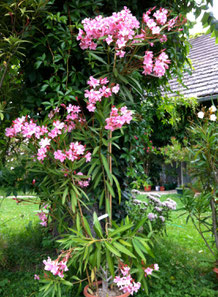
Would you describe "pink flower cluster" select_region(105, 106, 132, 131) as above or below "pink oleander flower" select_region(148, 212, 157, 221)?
above

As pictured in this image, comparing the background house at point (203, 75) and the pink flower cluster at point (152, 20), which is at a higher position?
the background house at point (203, 75)

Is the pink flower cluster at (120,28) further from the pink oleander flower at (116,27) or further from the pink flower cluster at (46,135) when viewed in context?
the pink flower cluster at (46,135)

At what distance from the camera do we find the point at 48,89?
2227 millimetres

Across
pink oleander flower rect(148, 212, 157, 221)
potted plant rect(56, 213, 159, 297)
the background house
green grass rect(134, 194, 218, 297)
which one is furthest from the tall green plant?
the background house

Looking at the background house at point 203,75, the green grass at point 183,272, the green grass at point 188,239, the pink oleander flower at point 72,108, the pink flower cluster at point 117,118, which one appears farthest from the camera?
the background house at point 203,75

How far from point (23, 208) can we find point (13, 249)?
351 centimetres

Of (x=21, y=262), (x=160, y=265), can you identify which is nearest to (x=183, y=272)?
(x=160, y=265)

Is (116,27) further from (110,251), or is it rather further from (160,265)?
(160,265)

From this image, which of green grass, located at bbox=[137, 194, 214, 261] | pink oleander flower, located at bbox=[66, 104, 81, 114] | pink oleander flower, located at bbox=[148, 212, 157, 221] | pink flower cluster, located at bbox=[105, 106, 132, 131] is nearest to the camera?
pink flower cluster, located at bbox=[105, 106, 132, 131]

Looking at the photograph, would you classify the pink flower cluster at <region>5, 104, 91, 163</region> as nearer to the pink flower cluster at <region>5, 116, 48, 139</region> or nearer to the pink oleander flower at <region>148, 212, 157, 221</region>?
the pink flower cluster at <region>5, 116, 48, 139</region>

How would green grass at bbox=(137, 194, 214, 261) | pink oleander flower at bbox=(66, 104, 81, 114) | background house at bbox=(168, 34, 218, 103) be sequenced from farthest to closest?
1. background house at bbox=(168, 34, 218, 103)
2. green grass at bbox=(137, 194, 214, 261)
3. pink oleander flower at bbox=(66, 104, 81, 114)

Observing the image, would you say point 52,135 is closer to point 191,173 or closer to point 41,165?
point 41,165

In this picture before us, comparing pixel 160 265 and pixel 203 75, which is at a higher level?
pixel 203 75

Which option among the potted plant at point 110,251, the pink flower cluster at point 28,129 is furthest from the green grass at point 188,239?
the pink flower cluster at point 28,129
